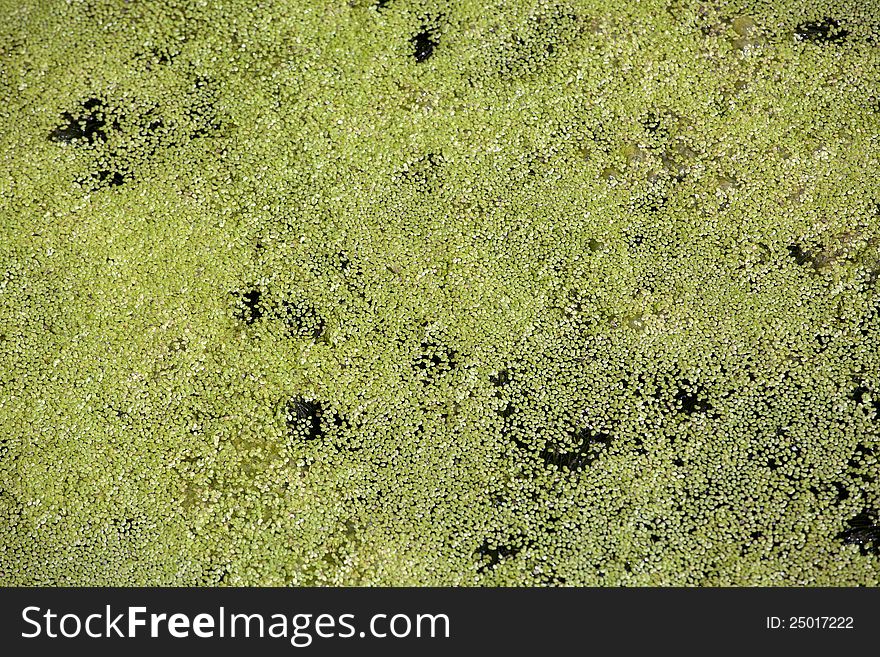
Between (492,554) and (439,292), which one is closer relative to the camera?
(492,554)

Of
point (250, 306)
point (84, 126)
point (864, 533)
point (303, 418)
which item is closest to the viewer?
point (864, 533)

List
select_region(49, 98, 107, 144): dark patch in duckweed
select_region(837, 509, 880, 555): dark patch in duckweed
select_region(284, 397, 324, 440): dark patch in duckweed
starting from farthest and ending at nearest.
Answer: select_region(49, 98, 107, 144): dark patch in duckweed → select_region(284, 397, 324, 440): dark patch in duckweed → select_region(837, 509, 880, 555): dark patch in duckweed

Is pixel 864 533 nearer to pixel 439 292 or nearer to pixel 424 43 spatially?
pixel 439 292

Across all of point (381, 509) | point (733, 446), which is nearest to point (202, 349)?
point (381, 509)

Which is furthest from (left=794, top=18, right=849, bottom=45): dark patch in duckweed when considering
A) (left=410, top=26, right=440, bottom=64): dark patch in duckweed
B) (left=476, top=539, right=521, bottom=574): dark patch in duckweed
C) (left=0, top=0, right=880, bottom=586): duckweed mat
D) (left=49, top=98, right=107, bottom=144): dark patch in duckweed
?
(left=49, top=98, right=107, bottom=144): dark patch in duckweed

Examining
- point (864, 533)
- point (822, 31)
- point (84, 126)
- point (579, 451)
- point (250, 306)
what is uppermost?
point (822, 31)

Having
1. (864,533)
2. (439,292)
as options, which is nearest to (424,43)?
(439,292)

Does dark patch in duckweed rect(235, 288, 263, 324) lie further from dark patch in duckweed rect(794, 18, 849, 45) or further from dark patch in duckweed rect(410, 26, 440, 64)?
dark patch in duckweed rect(794, 18, 849, 45)

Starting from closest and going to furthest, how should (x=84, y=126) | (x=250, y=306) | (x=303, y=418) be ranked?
(x=303, y=418) < (x=250, y=306) < (x=84, y=126)

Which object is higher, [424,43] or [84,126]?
[424,43]

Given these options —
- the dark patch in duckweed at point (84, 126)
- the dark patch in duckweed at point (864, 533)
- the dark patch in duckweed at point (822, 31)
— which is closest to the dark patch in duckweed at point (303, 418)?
the dark patch in duckweed at point (84, 126)
